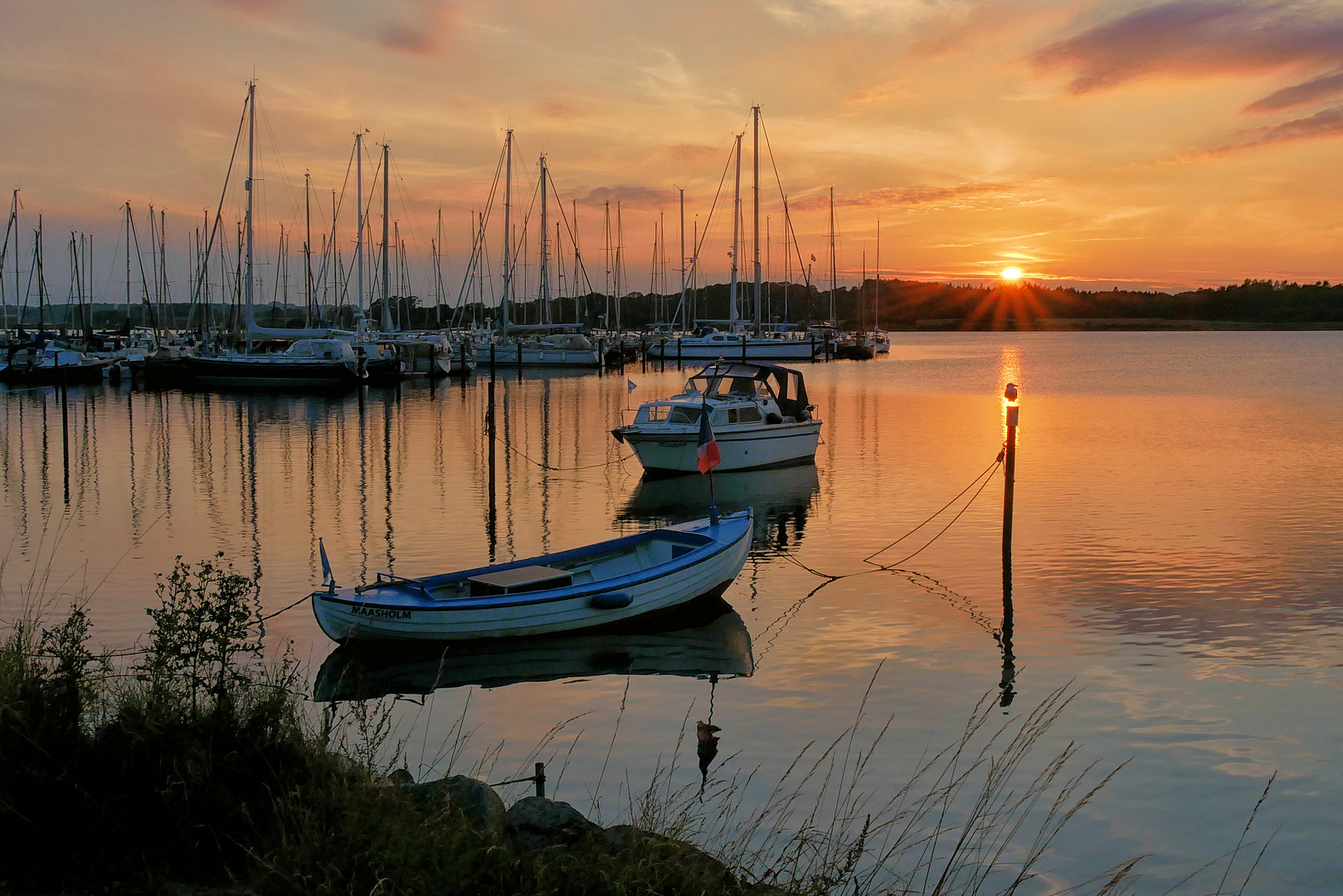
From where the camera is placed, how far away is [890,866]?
951cm

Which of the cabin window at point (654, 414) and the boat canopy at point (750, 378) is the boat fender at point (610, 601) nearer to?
the cabin window at point (654, 414)

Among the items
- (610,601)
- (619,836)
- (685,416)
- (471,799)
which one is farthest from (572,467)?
(619,836)

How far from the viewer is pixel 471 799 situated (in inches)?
328

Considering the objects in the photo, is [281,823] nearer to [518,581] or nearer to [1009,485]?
[518,581]

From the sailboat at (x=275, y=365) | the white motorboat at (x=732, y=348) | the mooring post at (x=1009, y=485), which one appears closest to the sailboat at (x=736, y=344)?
the white motorboat at (x=732, y=348)

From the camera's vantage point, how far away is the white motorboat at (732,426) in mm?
31633

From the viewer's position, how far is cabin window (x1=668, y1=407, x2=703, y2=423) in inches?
1267

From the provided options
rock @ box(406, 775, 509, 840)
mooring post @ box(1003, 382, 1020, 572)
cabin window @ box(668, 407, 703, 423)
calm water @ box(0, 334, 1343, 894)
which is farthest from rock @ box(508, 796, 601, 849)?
cabin window @ box(668, 407, 703, 423)

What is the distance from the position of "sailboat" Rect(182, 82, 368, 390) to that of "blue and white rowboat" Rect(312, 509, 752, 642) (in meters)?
51.9

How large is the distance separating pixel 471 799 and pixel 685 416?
24242 millimetres

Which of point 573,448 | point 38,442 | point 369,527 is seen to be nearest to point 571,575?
point 369,527

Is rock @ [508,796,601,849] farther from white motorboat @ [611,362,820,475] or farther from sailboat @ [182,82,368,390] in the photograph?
sailboat @ [182,82,368,390]

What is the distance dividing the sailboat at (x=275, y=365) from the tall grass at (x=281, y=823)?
57.6 m

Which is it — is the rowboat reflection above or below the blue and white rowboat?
below
